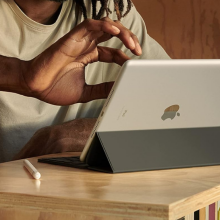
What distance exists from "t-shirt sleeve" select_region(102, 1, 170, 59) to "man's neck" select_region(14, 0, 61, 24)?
22cm

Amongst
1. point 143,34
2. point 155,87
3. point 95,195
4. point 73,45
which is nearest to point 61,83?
point 73,45

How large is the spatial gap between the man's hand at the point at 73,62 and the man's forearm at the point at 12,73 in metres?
0.01

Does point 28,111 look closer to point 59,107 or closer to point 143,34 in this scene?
point 59,107

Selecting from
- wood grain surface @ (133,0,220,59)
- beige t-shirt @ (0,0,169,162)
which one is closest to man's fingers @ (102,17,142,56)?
beige t-shirt @ (0,0,169,162)

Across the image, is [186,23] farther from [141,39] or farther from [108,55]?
[108,55]

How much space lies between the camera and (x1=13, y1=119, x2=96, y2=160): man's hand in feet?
3.84

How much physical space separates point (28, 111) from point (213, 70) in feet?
2.79

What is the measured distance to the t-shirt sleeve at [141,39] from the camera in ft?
5.51

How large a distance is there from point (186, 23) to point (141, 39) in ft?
0.83

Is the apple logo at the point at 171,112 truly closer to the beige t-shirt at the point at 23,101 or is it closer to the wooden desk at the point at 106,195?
the wooden desk at the point at 106,195

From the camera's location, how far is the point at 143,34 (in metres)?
1.74

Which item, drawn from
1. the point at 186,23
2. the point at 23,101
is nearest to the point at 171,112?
the point at 23,101

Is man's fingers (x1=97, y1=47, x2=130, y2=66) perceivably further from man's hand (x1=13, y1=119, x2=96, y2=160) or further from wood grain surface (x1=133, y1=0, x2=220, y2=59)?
wood grain surface (x1=133, y1=0, x2=220, y2=59)

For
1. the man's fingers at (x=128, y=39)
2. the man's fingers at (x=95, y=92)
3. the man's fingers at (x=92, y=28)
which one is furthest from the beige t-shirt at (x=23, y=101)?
the man's fingers at (x=128, y=39)
